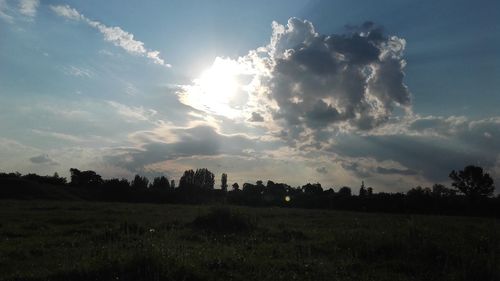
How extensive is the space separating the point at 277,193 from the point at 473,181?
49.1m

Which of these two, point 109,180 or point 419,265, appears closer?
point 419,265

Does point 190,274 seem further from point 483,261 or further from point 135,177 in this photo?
point 135,177

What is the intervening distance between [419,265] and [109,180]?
116m

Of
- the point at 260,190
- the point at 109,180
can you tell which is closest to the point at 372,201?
the point at 260,190

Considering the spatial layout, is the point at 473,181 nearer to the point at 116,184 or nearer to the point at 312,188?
the point at 312,188

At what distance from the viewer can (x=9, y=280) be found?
1007 cm

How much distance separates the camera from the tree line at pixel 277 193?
245 ft

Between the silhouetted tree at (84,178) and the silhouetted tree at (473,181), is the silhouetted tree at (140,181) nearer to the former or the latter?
the silhouetted tree at (84,178)

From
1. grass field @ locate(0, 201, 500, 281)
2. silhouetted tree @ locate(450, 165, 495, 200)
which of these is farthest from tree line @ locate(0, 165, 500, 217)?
grass field @ locate(0, 201, 500, 281)

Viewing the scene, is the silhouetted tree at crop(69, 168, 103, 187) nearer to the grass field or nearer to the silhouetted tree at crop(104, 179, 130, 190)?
the silhouetted tree at crop(104, 179, 130, 190)

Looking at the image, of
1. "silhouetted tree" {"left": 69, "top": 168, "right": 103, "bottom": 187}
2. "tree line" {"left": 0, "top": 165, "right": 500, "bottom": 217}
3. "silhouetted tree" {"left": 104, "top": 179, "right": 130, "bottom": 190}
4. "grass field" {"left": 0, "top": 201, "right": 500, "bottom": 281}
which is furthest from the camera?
"silhouetted tree" {"left": 69, "top": 168, "right": 103, "bottom": 187}

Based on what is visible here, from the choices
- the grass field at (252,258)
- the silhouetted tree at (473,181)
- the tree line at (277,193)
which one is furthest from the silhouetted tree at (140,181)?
the grass field at (252,258)

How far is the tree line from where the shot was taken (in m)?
74.8

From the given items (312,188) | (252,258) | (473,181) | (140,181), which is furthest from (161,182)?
(252,258)
